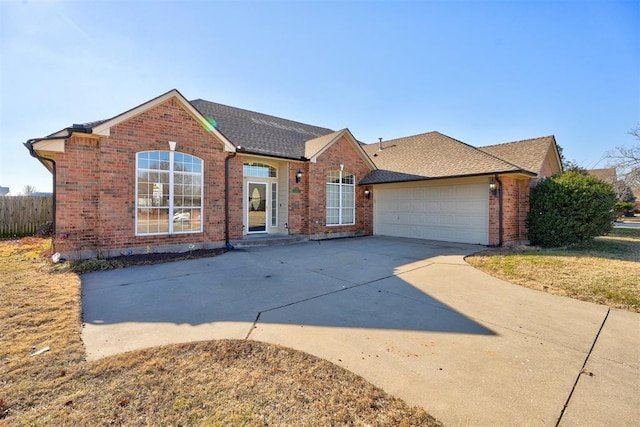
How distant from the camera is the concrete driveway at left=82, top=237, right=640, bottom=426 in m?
2.69

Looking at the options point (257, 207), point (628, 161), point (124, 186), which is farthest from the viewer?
point (628, 161)

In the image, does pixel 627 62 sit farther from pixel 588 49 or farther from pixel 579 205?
pixel 579 205

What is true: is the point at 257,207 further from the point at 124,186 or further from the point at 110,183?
the point at 110,183

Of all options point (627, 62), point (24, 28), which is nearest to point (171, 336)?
point (24, 28)

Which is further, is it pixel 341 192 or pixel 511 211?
pixel 341 192

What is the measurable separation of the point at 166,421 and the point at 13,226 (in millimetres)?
18799

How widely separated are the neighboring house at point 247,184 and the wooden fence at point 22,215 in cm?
657

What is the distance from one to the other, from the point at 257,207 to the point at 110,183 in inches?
213

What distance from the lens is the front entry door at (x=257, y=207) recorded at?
41.0 ft

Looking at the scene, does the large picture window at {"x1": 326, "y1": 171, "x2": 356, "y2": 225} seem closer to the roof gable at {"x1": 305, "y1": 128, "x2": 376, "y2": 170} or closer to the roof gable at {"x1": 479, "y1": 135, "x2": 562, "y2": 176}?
the roof gable at {"x1": 305, "y1": 128, "x2": 376, "y2": 170}

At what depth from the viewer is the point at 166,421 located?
7.61 ft

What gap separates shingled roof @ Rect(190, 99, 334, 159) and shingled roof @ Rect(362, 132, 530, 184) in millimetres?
4477

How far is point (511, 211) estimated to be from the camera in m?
11.9

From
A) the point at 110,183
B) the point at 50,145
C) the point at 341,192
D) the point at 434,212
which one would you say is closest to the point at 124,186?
the point at 110,183
